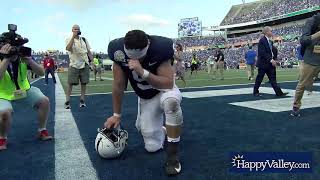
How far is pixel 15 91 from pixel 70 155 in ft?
3.99

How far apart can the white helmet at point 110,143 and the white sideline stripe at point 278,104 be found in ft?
11.9

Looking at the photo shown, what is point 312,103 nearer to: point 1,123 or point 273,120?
point 273,120

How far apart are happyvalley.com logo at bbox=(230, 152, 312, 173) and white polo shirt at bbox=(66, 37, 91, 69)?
527cm

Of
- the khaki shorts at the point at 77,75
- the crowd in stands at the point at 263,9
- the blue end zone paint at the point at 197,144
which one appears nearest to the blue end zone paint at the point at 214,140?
the blue end zone paint at the point at 197,144

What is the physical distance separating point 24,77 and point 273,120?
147 inches

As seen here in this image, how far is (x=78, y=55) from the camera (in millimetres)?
8172

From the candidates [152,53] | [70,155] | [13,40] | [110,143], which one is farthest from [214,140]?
[13,40]

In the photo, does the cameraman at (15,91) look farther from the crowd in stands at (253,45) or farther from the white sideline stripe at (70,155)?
the crowd in stands at (253,45)

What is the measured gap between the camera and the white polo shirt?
26.7ft

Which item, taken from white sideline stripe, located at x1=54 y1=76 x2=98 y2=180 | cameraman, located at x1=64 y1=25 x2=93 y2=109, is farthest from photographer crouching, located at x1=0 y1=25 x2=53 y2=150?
cameraman, located at x1=64 y1=25 x2=93 y2=109

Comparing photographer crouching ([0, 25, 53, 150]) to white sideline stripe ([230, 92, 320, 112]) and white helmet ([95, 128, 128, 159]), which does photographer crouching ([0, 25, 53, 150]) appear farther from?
white sideline stripe ([230, 92, 320, 112])

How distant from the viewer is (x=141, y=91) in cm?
412

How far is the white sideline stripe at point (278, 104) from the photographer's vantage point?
22.6 feet

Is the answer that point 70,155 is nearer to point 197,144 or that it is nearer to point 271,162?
point 197,144
